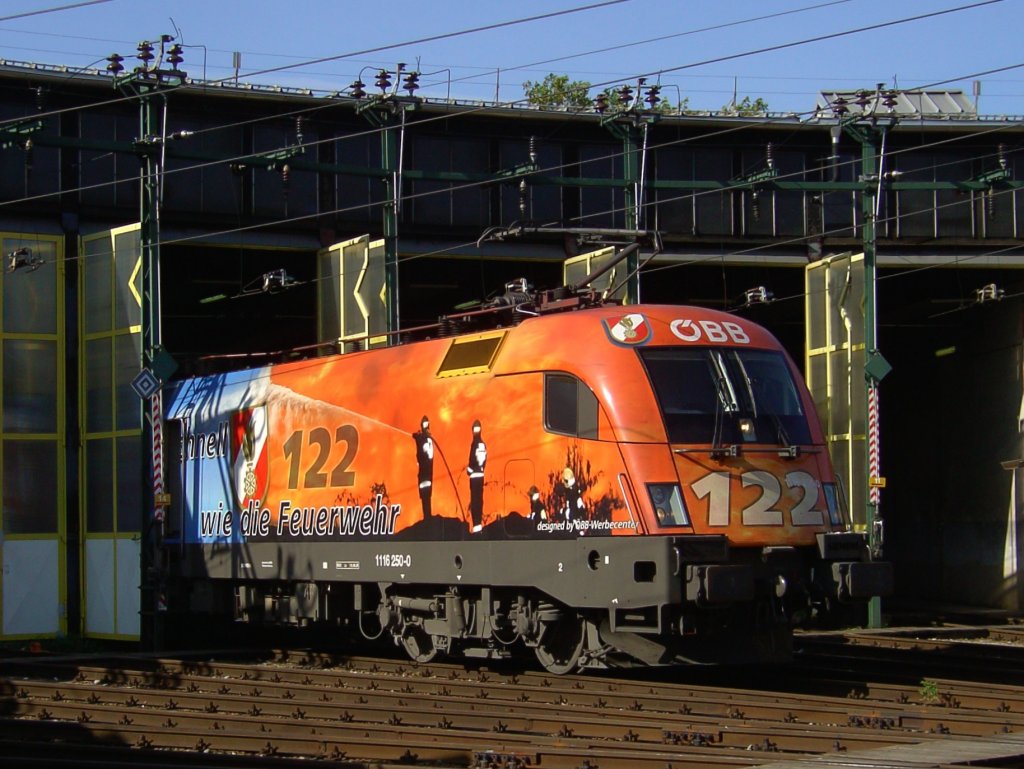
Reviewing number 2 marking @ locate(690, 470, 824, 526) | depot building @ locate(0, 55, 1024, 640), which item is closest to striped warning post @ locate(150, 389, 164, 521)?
depot building @ locate(0, 55, 1024, 640)

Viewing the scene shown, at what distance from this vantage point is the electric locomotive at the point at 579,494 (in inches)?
565

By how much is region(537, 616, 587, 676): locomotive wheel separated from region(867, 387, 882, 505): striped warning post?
10.2 metres

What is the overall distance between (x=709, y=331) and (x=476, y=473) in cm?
304

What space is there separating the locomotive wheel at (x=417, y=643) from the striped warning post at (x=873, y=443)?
32.5 ft

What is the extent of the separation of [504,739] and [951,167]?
21864mm

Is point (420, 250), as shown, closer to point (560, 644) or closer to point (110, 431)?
point (110, 431)

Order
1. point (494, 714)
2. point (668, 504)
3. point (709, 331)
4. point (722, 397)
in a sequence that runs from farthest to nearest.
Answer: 1. point (709, 331)
2. point (722, 397)
3. point (668, 504)
4. point (494, 714)

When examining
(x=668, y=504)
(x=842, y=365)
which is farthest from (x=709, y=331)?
(x=842, y=365)

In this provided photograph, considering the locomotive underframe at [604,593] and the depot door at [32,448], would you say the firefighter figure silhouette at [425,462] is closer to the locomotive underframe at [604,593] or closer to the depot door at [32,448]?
the locomotive underframe at [604,593]

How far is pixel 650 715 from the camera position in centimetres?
1318

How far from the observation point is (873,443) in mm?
24562

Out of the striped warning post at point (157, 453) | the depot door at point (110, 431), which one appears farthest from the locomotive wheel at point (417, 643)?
the depot door at point (110, 431)

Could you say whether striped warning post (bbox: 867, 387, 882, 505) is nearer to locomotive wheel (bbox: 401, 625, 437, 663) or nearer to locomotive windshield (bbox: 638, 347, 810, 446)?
locomotive windshield (bbox: 638, 347, 810, 446)

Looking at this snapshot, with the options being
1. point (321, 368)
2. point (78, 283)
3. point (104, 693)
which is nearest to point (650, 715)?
Result: point (104, 693)
